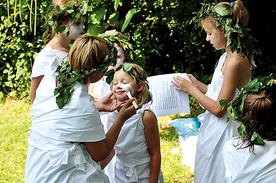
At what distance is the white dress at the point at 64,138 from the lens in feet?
9.52

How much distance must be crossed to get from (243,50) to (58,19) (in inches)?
49.8

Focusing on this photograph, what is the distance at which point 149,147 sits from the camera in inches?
137

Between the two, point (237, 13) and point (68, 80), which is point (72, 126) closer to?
point (68, 80)

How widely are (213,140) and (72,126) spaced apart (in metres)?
1.30

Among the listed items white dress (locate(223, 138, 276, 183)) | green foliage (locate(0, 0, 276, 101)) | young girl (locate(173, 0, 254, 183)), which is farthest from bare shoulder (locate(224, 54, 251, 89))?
green foliage (locate(0, 0, 276, 101))

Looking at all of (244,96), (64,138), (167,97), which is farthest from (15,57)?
(244,96)

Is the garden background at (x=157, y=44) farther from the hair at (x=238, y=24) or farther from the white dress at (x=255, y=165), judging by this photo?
the white dress at (x=255, y=165)

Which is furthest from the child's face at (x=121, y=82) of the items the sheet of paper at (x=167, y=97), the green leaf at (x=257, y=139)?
the green leaf at (x=257, y=139)

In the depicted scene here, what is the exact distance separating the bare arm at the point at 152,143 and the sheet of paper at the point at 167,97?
0.36 metres

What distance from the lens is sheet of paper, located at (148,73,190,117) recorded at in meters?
3.82

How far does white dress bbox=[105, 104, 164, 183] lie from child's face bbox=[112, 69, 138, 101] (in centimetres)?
17

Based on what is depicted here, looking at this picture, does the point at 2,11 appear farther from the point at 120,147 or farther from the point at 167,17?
the point at 120,147

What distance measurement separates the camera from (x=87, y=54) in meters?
2.96

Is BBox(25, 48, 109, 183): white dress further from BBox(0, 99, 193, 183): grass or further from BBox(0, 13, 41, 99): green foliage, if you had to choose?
BBox(0, 13, 41, 99): green foliage
